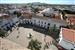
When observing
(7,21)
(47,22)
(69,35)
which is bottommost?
(7,21)

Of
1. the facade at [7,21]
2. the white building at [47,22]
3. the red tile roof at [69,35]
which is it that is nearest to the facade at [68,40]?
the red tile roof at [69,35]

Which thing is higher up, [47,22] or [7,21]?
[47,22]

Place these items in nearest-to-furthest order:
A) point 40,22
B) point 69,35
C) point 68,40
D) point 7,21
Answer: point 68,40, point 69,35, point 40,22, point 7,21

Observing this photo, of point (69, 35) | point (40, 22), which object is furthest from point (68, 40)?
point (40, 22)

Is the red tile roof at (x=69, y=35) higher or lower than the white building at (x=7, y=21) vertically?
higher

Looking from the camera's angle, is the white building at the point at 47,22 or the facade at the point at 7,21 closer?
the white building at the point at 47,22

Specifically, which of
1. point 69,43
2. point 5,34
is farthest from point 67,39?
point 5,34

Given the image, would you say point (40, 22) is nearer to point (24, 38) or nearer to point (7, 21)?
point (7, 21)

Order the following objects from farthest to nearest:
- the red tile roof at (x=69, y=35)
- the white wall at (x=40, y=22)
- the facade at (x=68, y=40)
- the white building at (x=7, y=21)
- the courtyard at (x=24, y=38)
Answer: the white wall at (x=40, y=22), the white building at (x=7, y=21), the courtyard at (x=24, y=38), the red tile roof at (x=69, y=35), the facade at (x=68, y=40)

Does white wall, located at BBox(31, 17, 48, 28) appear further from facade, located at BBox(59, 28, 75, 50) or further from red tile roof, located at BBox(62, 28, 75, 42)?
facade, located at BBox(59, 28, 75, 50)

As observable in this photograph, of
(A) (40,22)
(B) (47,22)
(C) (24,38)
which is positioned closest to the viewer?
(C) (24,38)

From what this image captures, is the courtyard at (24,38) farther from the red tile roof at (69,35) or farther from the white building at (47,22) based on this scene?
the white building at (47,22)

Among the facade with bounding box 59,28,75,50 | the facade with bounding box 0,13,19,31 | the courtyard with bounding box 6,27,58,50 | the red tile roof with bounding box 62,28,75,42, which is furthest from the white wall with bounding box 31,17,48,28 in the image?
the facade with bounding box 59,28,75,50
